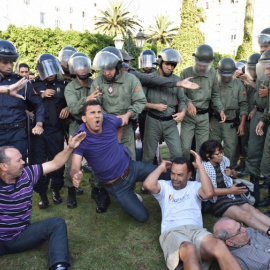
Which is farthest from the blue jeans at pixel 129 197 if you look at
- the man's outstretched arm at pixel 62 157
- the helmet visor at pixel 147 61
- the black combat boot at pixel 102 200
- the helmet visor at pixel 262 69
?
the helmet visor at pixel 147 61

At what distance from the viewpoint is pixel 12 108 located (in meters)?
4.14

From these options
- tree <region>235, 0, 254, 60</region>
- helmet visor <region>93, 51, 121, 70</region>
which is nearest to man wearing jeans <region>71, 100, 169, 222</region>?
helmet visor <region>93, 51, 121, 70</region>

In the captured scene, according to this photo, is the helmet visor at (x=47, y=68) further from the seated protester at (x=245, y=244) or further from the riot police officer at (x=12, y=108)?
the seated protester at (x=245, y=244)

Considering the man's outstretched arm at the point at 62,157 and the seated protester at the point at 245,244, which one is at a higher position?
the man's outstretched arm at the point at 62,157

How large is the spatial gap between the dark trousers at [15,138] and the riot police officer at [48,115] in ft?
1.07

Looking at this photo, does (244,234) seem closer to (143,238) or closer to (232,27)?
(143,238)

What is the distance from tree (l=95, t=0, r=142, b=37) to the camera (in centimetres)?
3497

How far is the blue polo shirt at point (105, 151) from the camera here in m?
3.87

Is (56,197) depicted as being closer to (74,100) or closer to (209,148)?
(74,100)

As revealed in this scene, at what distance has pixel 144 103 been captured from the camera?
4527 mm

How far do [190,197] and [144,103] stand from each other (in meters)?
1.58

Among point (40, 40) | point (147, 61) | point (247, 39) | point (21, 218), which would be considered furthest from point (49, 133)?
point (247, 39)

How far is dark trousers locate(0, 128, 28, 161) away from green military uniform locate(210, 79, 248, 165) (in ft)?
10.4

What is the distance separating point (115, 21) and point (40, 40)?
24.0m
